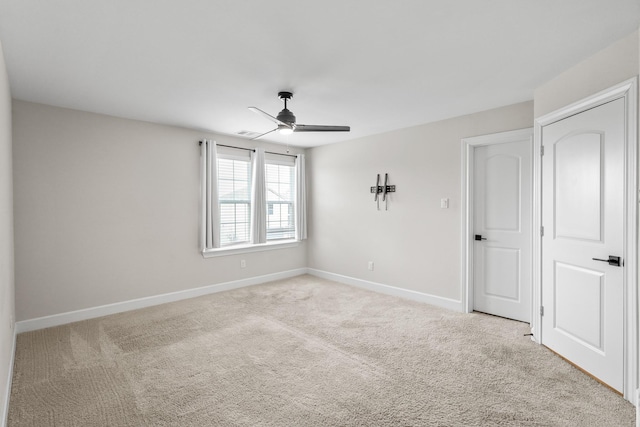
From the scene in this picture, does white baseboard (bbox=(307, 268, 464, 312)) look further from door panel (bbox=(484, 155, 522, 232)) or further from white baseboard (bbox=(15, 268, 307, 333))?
door panel (bbox=(484, 155, 522, 232))

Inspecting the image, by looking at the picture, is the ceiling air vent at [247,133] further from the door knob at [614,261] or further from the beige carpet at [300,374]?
the door knob at [614,261]

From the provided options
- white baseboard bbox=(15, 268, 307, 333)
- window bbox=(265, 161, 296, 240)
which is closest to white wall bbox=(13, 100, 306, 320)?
white baseboard bbox=(15, 268, 307, 333)

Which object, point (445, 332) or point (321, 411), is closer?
point (321, 411)

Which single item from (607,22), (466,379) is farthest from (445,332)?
(607,22)

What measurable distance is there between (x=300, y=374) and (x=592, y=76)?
3312 mm

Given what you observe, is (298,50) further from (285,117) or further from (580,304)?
(580,304)

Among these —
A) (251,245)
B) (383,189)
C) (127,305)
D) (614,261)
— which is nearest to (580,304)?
(614,261)

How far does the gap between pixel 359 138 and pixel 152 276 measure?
376 centimetres

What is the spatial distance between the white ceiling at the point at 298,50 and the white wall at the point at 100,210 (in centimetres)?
44

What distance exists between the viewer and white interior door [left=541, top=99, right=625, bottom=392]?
233 centimetres

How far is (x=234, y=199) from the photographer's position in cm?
525

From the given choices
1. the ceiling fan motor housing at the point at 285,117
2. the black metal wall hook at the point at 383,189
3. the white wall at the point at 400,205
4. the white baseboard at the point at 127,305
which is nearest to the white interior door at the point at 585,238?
the white wall at the point at 400,205

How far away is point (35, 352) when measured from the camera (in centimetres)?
296

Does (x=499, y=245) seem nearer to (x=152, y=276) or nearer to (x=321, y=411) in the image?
(x=321, y=411)
